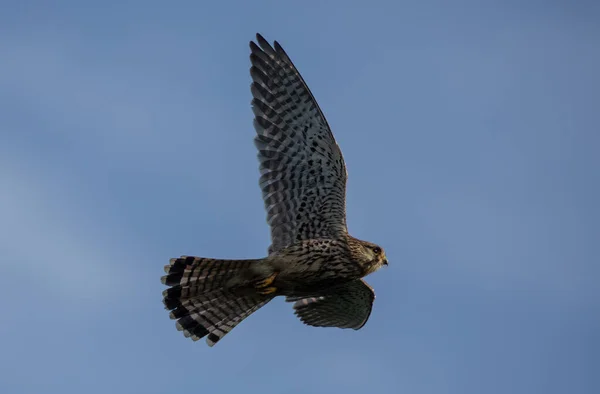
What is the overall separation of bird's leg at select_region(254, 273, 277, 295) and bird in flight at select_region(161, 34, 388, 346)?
1 cm

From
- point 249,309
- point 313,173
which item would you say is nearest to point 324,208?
point 313,173

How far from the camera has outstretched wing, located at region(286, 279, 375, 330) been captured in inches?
782

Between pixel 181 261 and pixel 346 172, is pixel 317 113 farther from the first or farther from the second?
pixel 181 261

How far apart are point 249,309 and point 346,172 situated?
96.4 inches

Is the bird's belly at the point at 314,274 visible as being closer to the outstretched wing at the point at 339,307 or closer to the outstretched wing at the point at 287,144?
the outstretched wing at the point at 287,144

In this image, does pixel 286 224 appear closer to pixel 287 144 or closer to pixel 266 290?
pixel 266 290

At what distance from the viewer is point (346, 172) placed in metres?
18.6

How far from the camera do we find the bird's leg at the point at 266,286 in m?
18.3

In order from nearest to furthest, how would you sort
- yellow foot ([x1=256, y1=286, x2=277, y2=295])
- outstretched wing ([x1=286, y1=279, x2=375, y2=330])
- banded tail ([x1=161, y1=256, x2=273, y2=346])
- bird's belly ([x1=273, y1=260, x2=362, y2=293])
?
1. bird's belly ([x1=273, y1=260, x2=362, y2=293])
2. banded tail ([x1=161, y1=256, x2=273, y2=346])
3. yellow foot ([x1=256, y1=286, x2=277, y2=295])
4. outstretched wing ([x1=286, y1=279, x2=375, y2=330])

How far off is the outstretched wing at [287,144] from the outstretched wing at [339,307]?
1610mm

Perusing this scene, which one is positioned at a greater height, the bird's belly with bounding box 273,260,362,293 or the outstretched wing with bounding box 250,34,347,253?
the outstretched wing with bounding box 250,34,347,253

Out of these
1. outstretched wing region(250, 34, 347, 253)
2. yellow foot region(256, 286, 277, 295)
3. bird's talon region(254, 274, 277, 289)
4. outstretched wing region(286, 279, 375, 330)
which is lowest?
outstretched wing region(286, 279, 375, 330)

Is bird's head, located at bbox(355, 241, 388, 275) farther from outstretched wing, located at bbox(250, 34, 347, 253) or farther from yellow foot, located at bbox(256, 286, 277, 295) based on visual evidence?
yellow foot, located at bbox(256, 286, 277, 295)

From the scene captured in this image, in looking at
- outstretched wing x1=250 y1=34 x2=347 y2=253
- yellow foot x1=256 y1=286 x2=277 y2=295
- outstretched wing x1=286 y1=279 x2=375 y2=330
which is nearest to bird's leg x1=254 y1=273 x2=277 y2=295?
yellow foot x1=256 y1=286 x2=277 y2=295
